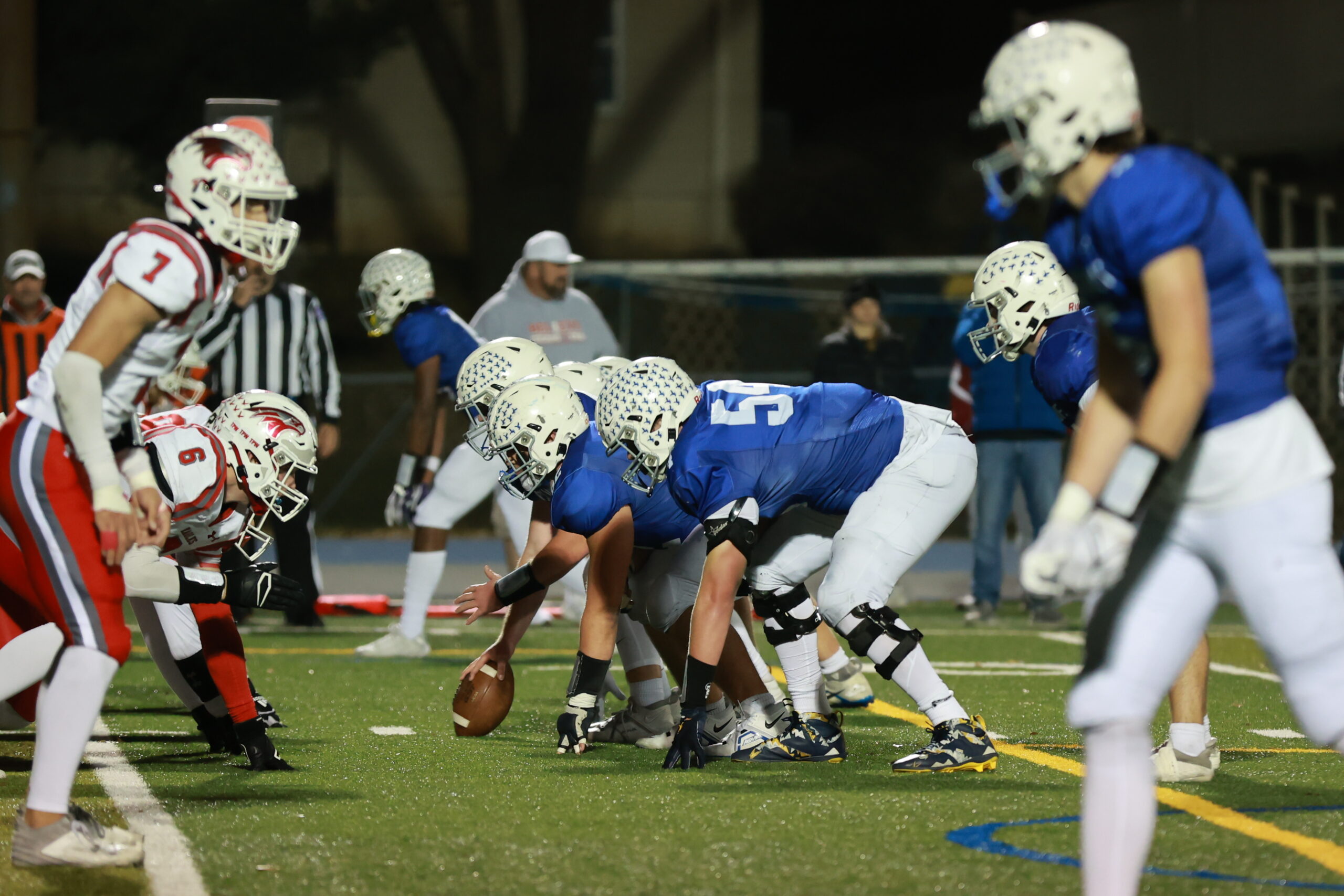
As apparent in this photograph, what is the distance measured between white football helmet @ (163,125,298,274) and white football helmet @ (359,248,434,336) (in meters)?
3.76

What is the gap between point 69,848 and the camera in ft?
11.6

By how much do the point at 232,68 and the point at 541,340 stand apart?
13.6 meters

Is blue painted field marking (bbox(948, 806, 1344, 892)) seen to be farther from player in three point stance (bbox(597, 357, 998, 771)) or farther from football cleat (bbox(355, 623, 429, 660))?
football cleat (bbox(355, 623, 429, 660))

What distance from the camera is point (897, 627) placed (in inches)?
191

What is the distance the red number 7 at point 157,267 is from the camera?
3561 mm

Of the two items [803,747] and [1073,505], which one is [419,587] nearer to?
[803,747]

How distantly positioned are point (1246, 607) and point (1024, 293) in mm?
1932

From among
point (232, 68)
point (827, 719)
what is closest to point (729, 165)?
point (232, 68)

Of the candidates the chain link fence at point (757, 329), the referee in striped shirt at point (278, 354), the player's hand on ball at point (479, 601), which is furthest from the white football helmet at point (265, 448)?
the chain link fence at point (757, 329)

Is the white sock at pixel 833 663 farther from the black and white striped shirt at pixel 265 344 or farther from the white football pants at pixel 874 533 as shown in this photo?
the black and white striped shirt at pixel 265 344

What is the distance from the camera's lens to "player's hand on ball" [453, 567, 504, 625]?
525 cm

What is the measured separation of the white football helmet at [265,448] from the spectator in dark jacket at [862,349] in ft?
15.2

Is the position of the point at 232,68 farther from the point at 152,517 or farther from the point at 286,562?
the point at 152,517

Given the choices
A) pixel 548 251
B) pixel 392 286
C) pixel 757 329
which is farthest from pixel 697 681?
pixel 757 329
